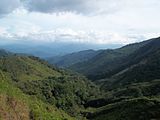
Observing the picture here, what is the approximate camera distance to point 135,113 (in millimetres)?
199750

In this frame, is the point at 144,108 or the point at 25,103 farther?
the point at 144,108

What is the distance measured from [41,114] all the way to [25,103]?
8289mm

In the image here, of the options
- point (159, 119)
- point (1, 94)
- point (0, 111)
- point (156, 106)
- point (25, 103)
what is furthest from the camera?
point (156, 106)

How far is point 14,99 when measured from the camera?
148375 mm

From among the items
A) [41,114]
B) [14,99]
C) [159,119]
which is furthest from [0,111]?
[159,119]

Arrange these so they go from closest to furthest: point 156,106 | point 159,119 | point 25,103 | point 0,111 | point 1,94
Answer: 1. point 0,111
2. point 1,94
3. point 25,103
4. point 159,119
5. point 156,106

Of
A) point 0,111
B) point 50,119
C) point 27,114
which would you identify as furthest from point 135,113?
point 0,111

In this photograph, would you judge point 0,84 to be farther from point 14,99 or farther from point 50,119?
point 50,119

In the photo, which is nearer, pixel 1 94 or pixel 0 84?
pixel 1 94

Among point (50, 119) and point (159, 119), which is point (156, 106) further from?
point (50, 119)

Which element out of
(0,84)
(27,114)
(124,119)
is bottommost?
(124,119)

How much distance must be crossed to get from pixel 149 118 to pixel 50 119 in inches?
2205

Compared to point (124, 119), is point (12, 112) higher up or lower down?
higher up

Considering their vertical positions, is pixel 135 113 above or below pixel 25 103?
below
